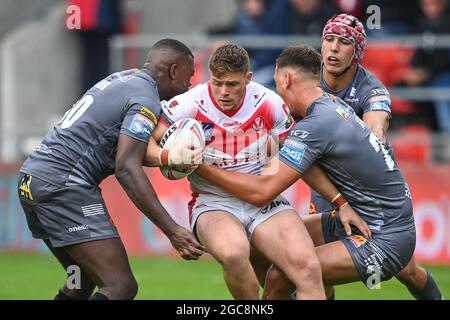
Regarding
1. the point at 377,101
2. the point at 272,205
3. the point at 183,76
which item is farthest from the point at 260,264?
the point at 377,101

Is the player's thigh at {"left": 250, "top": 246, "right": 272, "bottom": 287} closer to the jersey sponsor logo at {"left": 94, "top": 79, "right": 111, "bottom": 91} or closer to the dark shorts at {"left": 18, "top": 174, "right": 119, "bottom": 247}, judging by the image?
the dark shorts at {"left": 18, "top": 174, "right": 119, "bottom": 247}

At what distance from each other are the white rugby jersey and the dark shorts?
84cm

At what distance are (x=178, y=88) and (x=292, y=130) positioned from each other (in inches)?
39.6

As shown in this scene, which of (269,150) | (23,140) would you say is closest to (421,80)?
(23,140)

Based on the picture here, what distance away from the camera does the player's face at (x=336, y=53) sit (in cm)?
933

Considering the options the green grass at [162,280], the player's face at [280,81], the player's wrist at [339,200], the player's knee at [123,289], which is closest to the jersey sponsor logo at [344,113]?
the player's face at [280,81]

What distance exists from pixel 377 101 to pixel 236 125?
1573 millimetres

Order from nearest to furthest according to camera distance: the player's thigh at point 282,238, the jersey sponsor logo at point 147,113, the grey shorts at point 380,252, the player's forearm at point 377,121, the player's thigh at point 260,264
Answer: the player's thigh at point 282,238 → the jersey sponsor logo at point 147,113 → the grey shorts at point 380,252 → the player's thigh at point 260,264 → the player's forearm at point 377,121

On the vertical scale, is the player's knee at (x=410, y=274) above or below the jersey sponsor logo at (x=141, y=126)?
below

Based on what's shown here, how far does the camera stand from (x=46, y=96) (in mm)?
17672

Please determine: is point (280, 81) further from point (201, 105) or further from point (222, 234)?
point (222, 234)

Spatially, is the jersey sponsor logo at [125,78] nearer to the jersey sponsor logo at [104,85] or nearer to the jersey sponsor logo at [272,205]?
the jersey sponsor logo at [104,85]

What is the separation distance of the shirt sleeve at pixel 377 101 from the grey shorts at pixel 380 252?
1308 mm
